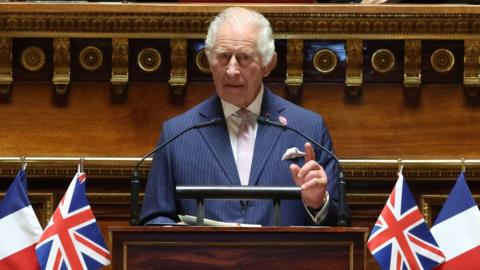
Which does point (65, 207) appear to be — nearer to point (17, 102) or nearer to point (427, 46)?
point (17, 102)

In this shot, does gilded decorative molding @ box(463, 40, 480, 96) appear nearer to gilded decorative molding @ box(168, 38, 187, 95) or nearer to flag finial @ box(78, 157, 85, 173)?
gilded decorative molding @ box(168, 38, 187, 95)

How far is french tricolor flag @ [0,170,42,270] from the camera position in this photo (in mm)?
4344

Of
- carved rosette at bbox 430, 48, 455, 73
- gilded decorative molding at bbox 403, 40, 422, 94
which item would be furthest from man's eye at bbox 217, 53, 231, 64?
carved rosette at bbox 430, 48, 455, 73

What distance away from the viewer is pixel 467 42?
4.72m

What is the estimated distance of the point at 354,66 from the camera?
4.75 metres

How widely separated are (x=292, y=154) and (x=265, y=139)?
0.14m

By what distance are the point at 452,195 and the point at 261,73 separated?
2.69 feet

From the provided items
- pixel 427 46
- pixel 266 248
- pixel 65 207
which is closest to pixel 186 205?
pixel 65 207

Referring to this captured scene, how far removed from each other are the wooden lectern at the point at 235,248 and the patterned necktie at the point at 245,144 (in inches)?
31.5

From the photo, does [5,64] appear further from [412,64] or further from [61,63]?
[412,64]

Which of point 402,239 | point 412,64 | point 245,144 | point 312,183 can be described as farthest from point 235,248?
point 412,64

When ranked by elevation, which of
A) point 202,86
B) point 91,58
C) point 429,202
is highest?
point 91,58

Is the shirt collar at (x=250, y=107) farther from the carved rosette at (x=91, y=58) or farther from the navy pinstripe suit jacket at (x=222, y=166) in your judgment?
the carved rosette at (x=91, y=58)

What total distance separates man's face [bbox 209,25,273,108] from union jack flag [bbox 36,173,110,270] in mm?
635
